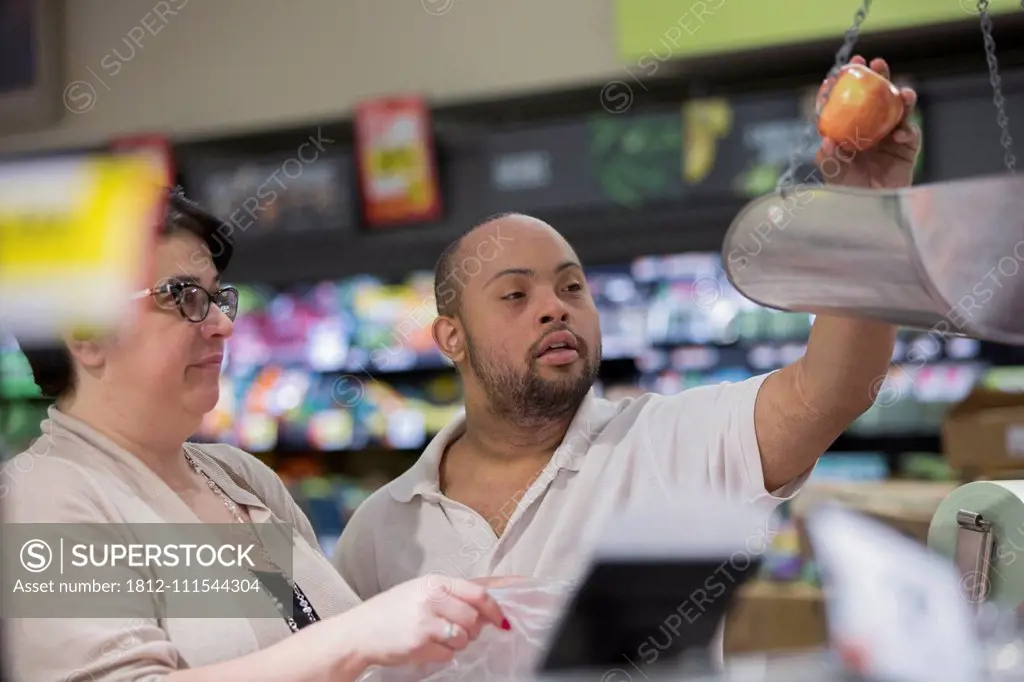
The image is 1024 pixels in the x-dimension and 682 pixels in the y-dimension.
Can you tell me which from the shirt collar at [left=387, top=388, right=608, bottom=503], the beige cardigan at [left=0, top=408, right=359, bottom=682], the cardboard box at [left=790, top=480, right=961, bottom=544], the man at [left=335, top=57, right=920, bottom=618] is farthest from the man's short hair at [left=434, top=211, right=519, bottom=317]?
the cardboard box at [left=790, top=480, right=961, bottom=544]

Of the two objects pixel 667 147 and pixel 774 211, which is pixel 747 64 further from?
pixel 774 211

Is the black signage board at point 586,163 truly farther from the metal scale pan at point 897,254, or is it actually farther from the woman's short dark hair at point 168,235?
the metal scale pan at point 897,254

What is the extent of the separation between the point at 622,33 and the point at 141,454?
121 inches

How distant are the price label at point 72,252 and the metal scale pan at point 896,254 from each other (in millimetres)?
997

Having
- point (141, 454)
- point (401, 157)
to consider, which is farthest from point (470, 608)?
point (401, 157)

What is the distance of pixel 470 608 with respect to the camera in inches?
57.0

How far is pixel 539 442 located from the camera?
2232 millimetres

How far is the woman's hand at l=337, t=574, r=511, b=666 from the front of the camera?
4.68 feet

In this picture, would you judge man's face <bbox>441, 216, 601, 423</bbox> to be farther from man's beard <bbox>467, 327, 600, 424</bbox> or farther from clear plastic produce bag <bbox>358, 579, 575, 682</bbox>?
clear plastic produce bag <bbox>358, 579, 575, 682</bbox>

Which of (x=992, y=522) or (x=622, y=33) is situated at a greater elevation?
(x=622, y=33)

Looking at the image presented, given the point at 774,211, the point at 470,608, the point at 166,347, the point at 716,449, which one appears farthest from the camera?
the point at 716,449

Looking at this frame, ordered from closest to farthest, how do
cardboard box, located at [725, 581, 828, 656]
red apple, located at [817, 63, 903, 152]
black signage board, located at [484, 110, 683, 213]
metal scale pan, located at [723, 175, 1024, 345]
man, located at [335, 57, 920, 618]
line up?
1. metal scale pan, located at [723, 175, 1024, 345]
2. red apple, located at [817, 63, 903, 152]
3. man, located at [335, 57, 920, 618]
4. cardboard box, located at [725, 581, 828, 656]
5. black signage board, located at [484, 110, 683, 213]

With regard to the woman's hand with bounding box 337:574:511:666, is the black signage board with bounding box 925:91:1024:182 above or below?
above

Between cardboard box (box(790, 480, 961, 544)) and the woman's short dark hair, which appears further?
cardboard box (box(790, 480, 961, 544))
